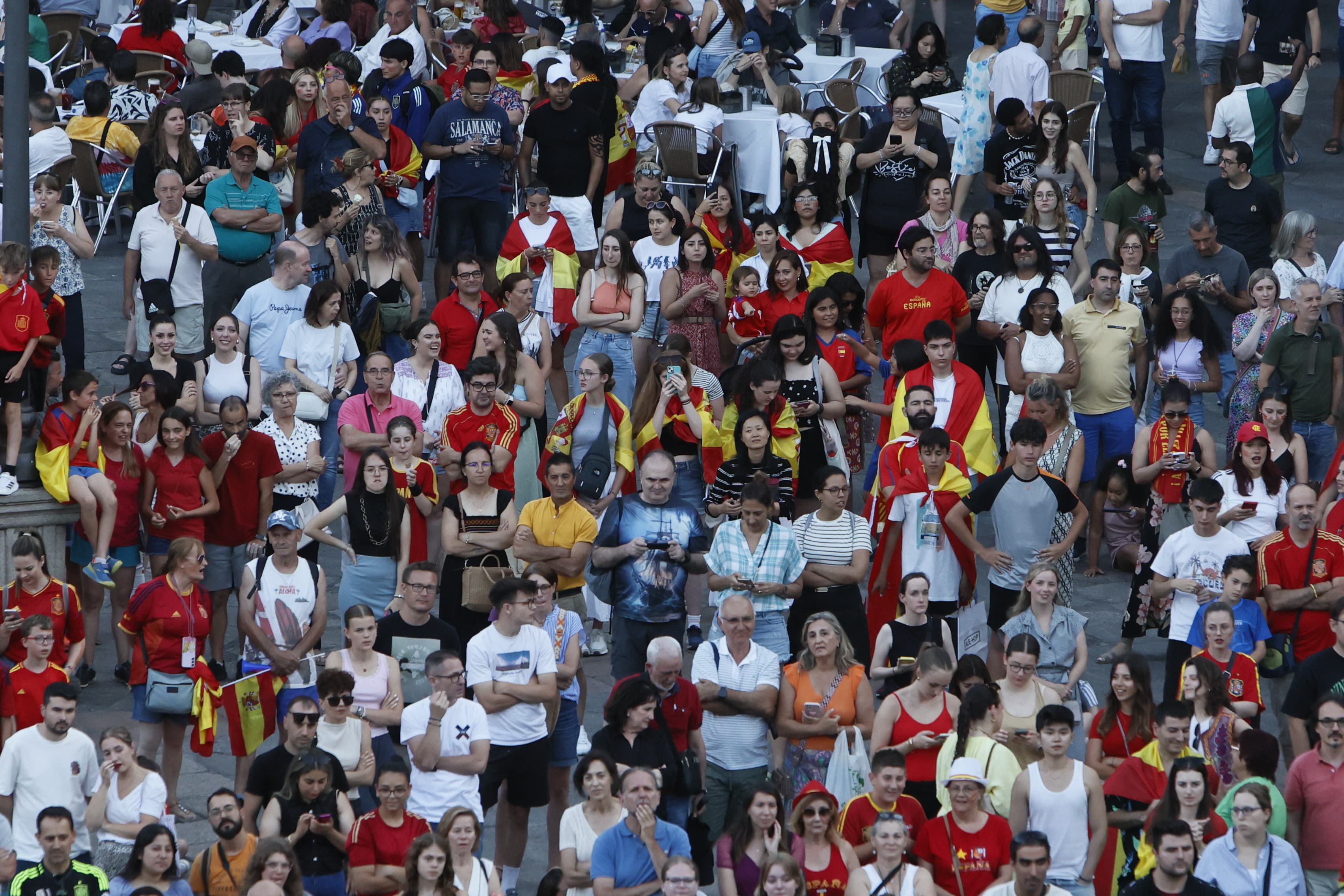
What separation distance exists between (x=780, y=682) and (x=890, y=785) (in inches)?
36.6


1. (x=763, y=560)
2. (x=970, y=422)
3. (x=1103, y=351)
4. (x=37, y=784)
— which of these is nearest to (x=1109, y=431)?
(x=1103, y=351)

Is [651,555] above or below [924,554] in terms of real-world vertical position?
above

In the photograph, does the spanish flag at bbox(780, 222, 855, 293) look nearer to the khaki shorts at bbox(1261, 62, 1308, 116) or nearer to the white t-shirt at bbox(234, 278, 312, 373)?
the white t-shirt at bbox(234, 278, 312, 373)

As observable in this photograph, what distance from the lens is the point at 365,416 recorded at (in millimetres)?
11727

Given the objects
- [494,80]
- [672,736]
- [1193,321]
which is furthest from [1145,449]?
[494,80]

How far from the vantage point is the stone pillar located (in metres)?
11.1

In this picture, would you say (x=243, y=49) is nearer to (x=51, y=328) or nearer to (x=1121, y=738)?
(x=51, y=328)

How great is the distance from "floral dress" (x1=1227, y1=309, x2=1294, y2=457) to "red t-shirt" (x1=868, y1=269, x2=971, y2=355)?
1654mm

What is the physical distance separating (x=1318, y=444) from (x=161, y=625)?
6.69m

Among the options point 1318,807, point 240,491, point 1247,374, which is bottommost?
point 1318,807

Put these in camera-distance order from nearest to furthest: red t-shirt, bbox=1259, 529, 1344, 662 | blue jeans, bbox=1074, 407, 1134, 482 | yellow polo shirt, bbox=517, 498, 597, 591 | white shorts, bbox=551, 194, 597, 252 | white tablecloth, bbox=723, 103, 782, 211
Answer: red t-shirt, bbox=1259, 529, 1344, 662 < yellow polo shirt, bbox=517, 498, 597, 591 < blue jeans, bbox=1074, 407, 1134, 482 < white shorts, bbox=551, 194, 597, 252 < white tablecloth, bbox=723, 103, 782, 211

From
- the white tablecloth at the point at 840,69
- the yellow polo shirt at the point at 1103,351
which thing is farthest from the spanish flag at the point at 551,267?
the white tablecloth at the point at 840,69

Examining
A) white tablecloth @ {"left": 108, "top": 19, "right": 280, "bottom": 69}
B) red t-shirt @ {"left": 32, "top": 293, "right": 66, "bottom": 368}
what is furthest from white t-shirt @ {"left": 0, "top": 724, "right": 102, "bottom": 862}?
white tablecloth @ {"left": 108, "top": 19, "right": 280, "bottom": 69}

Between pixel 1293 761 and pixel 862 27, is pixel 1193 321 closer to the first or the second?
pixel 1293 761
